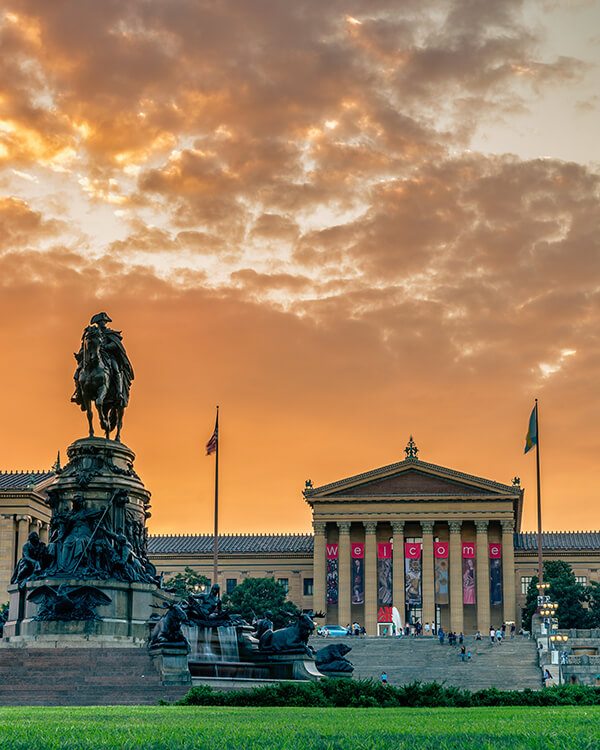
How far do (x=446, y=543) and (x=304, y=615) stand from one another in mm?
76815

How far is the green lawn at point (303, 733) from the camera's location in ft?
34.6

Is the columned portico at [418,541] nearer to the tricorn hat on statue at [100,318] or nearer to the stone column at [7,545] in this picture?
the stone column at [7,545]

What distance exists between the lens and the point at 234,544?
127 meters

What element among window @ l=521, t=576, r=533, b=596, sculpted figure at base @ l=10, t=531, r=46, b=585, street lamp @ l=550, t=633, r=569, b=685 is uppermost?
sculpted figure at base @ l=10, t=531, r=46, b=585

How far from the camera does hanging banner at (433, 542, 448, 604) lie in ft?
364

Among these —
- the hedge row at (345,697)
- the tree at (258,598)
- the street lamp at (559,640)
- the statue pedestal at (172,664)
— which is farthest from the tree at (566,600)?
the hedge row at (345,697)

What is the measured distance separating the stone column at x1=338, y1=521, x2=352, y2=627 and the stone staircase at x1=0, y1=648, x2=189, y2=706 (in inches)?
3046

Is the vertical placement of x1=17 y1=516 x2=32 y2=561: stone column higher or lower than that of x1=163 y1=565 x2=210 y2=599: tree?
higher

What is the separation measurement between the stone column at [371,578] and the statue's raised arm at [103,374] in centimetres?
7066

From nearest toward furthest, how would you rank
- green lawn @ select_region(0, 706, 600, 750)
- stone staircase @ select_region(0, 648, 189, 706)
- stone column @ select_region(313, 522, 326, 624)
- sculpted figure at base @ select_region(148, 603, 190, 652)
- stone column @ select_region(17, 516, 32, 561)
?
green lawn @ select_region(0, 706, 600, 750)
stone staircase @ select_region(0, 648, 189, 706)
sculpted figure at base @ select_region(148, 603, 190, 652)
stone column @ select_region(17, 516, 32, 561)
stone column @ select_region(313, 522, 326, 624)

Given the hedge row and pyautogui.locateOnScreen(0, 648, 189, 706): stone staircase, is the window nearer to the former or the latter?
pyautogui.locateOnScreen(0, 648, 189, 706): stone staircase

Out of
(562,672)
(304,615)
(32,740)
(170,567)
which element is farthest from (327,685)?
(170,567)

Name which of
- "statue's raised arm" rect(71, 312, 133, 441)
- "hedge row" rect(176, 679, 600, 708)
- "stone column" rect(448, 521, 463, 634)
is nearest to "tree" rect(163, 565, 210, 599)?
"stone column" rect(448, 521, 463, 634)

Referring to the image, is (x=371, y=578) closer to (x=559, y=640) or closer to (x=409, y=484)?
(x=409, y=484)
